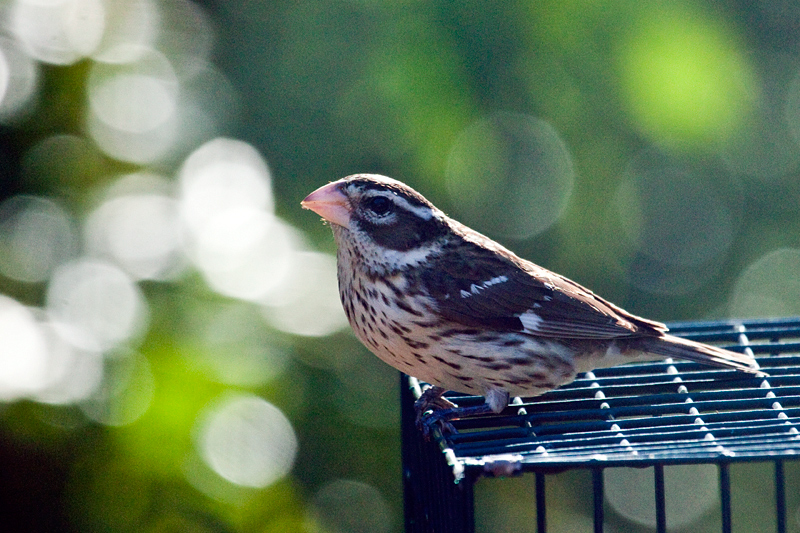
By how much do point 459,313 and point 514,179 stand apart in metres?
2.47

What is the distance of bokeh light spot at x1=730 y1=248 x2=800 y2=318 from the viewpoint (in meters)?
5.84

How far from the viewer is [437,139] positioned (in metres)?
4.70

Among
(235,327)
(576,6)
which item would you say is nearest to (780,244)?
(576,6)

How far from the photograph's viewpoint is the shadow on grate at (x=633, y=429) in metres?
2.25

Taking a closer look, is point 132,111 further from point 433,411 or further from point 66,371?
point 433,411

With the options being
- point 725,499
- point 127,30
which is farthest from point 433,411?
point 127,30

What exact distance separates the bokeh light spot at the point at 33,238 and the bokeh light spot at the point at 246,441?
3.18 feet

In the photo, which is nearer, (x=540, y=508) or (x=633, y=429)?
(x=540, y=508)

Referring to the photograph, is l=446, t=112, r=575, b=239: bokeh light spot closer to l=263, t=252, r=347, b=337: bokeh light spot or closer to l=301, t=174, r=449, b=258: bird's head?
l=263, t=252, r=347, b=337: bokeh light spot

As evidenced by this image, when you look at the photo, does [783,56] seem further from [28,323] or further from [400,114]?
[28,323]

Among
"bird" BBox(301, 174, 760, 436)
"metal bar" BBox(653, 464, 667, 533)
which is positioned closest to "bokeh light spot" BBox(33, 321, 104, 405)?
"bird" BBox(301, 174, 760, 436)

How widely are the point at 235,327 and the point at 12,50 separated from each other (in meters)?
1.57

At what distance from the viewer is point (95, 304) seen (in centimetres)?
382

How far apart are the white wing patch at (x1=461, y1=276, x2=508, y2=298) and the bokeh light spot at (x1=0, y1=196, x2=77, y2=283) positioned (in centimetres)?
178
